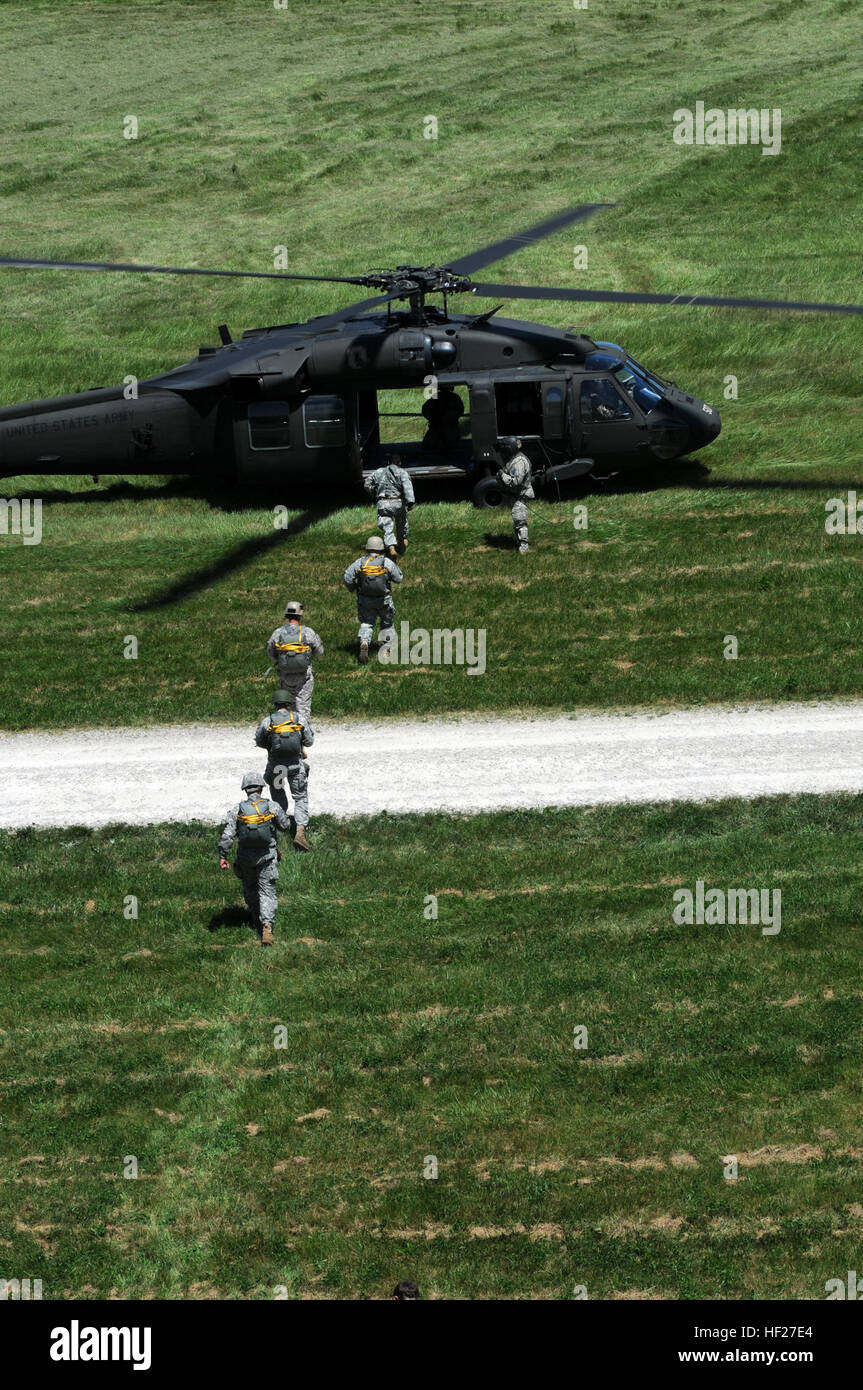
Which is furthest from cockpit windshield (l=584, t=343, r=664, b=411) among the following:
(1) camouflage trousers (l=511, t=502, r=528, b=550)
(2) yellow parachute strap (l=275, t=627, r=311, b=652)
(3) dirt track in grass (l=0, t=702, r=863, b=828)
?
(2) yellow parachute strap (l=275, t=627, r=311, b=652)

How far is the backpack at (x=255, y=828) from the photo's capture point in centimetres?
1500

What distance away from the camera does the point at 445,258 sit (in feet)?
135

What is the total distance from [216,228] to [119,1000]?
3545 centimetres

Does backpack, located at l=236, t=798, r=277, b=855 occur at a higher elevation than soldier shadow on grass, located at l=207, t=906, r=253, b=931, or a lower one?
higher

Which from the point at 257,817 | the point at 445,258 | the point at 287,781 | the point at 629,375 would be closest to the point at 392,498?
the point at 629,375

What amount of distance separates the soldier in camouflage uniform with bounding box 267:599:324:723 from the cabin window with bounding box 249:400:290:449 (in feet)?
28.1

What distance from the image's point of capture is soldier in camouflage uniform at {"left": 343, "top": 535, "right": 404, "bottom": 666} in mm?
22250

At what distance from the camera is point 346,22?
204 feet

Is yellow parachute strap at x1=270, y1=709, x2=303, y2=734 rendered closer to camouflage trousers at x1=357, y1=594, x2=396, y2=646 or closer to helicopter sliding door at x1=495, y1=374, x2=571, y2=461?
camouflage trousers at x1=357, y1=594, x2=396, y2=646

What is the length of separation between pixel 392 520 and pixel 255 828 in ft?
37.7

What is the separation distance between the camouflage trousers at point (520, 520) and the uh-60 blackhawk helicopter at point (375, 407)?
5.94ft

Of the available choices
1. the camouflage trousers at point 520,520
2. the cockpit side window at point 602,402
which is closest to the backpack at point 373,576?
the camouflage trousers at point 520,520

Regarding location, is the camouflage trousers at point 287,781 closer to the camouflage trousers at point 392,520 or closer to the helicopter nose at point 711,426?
the camouflage trousers at point 392,520

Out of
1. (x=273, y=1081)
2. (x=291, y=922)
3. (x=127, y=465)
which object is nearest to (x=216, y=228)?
(x=127, y=465)
